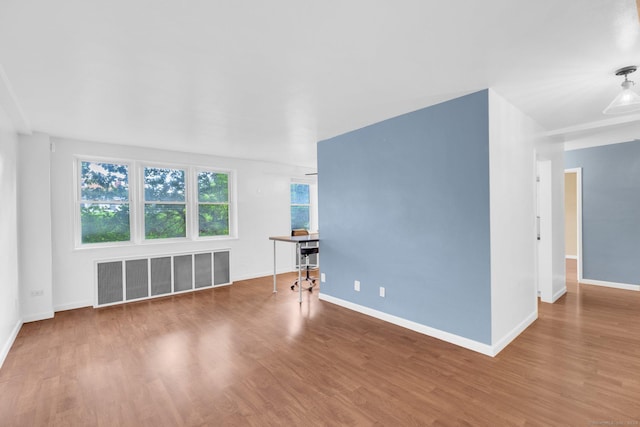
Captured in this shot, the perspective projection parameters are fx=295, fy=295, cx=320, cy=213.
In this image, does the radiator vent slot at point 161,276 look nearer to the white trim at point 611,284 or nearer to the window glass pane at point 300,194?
the window glass pane at point 300,194

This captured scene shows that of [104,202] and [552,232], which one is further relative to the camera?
[104,202]

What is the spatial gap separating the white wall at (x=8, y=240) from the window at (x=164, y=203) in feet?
5.30

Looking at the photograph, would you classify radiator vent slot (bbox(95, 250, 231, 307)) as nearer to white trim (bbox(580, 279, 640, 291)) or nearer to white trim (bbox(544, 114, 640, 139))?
white trim (bbox(544, 114, 640, 139))

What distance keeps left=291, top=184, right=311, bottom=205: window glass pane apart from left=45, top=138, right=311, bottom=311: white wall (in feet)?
1.06

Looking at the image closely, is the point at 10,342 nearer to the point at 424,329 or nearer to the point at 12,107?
the point at 12,107

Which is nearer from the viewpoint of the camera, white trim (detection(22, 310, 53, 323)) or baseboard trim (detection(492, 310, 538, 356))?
baseboard trim (detection(492, 310, 538, 356))

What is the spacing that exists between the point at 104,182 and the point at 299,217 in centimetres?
384

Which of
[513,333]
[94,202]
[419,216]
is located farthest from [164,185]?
[513,333]

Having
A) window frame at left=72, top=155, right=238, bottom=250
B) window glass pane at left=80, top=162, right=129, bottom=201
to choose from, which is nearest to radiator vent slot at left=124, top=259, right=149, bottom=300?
window frame at left=72, top=155, right=238, bottom=250

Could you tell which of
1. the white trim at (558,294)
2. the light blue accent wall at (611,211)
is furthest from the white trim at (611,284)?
the white trim at (558,294)

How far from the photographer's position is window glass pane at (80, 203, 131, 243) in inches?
175

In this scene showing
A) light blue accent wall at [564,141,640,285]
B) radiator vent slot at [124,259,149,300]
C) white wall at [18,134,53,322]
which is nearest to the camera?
white wall at [18,134,53,322]

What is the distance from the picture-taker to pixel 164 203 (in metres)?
5.08

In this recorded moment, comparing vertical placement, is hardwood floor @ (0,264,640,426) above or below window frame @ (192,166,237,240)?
below
